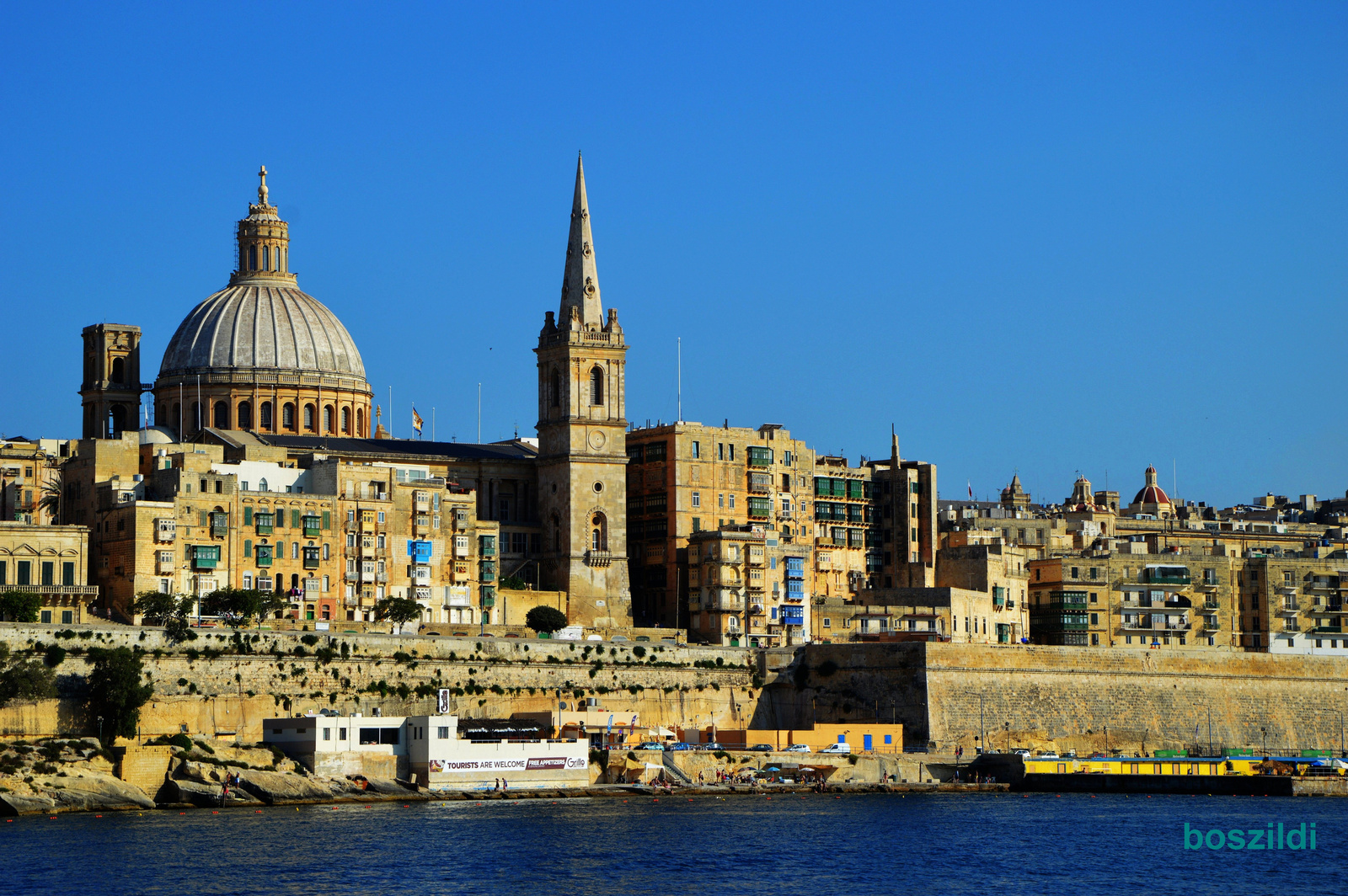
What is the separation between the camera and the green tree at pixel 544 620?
83.6m

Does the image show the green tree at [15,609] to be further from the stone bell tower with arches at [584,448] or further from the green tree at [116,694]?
the stone bell tower with arches at [584,448]

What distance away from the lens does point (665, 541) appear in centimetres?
9056

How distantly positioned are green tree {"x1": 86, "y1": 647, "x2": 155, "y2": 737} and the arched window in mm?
25267

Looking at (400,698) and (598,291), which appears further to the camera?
(598,291)

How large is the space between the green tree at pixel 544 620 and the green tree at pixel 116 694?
61.5 feet

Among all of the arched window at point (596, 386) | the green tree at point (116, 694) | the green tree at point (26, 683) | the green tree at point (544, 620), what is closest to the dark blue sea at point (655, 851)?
the green tree at point (116, 694)

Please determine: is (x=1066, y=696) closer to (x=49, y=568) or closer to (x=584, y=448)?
(x=584, y=448)

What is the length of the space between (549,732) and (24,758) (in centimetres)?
1563

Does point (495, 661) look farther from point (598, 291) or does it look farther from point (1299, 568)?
point (1299, 568)

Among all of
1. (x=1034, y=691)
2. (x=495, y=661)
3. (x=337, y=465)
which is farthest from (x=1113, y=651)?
(x=337, y=465)

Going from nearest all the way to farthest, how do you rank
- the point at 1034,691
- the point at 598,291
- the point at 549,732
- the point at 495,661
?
1. the point at 549,732
2. the point at 495,661
3. the point at 1034,691
4. the point at 598,291

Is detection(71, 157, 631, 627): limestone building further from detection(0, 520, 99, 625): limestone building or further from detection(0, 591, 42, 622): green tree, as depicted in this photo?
detection(0, 591, 42, 622): green tree

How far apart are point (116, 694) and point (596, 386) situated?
26742 mm

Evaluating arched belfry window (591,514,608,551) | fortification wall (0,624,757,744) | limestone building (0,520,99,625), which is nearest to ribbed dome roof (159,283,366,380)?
A: arched belfry window (591,514,608,551)
